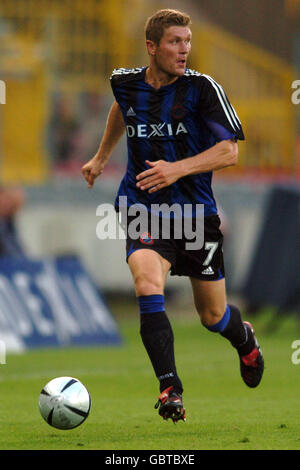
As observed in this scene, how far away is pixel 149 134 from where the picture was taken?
21.4 ft

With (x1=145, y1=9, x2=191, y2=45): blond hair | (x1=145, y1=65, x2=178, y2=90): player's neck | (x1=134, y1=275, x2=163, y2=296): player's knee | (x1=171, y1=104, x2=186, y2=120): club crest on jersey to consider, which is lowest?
(x1=134, y1=275, x2=163, y2=296): player's knee

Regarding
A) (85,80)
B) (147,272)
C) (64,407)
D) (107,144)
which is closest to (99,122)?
(85,80)

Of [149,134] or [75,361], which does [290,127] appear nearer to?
[75,361]

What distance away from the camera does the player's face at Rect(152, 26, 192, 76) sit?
6367 millimetres

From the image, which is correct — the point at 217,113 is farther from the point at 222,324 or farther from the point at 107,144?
the point at 222,324

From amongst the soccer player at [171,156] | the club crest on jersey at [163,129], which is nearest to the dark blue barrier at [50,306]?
the soccer player at [171,156]

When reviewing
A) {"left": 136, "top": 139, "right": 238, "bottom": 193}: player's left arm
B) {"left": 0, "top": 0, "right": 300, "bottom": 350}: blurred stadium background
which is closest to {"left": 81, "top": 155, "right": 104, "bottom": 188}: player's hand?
{"left": 136, "top": 139, "right": 238, "bottom": 193}: player's left arm

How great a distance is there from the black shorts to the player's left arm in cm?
33

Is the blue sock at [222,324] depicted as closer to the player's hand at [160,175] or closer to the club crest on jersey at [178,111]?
the player's hand at [160,175]

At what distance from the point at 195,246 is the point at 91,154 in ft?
39.3

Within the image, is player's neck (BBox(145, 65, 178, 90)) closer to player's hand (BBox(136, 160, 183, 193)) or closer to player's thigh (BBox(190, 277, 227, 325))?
player's hand (BBox(136, 160, 183, 193))

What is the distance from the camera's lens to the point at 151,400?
8055 mm
